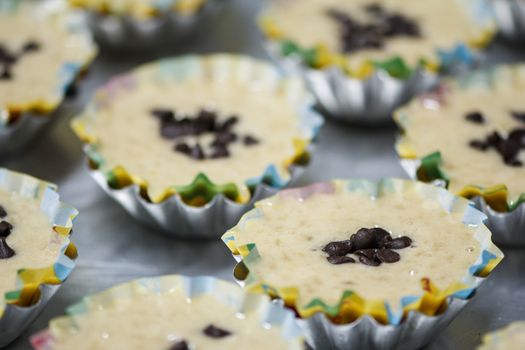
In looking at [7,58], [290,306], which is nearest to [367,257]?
[290,306]

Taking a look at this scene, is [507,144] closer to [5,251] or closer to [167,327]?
[167,327]

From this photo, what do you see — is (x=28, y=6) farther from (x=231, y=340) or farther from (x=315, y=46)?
(x=231, y=340)

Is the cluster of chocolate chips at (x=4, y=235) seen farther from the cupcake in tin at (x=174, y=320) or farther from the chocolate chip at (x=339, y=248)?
the chocolate chip at (x=339, y=248)

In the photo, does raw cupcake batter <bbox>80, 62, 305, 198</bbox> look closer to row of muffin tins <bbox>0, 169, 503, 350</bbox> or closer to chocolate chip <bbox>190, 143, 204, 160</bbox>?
chocolate chip <bbox>190, 143, 204, 160</bbox>

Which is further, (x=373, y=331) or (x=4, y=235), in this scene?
(x=4, y=235)

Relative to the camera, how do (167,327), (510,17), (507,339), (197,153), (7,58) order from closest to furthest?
(507,339), (167,327), (197,153), (7,58), (510,17)
